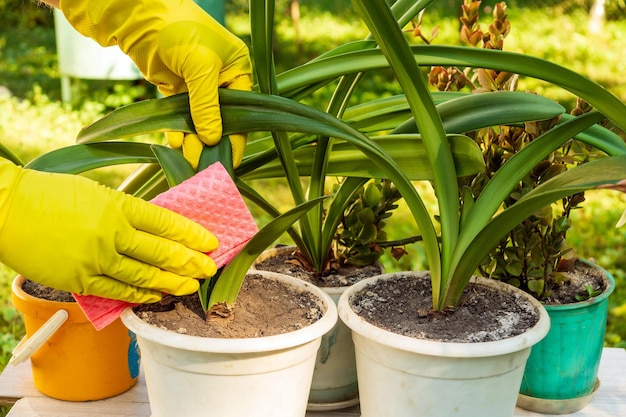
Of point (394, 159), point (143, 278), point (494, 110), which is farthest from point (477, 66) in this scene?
point (143, 278)

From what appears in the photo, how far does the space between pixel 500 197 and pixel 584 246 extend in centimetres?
166

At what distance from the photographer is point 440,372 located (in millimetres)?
1075

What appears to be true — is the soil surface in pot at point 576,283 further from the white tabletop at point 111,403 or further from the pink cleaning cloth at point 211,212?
the pink cleaning cloth at point 211,212

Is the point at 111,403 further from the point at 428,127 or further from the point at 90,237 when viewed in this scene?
the point at 428,127

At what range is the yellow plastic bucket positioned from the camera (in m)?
1.36

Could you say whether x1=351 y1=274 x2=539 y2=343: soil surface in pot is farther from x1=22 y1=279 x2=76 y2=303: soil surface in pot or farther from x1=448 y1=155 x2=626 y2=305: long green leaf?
x1=22 y1=279 x2=76 y2=303: soil surface in pot

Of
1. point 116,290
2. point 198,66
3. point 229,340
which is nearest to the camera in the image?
point 229,340

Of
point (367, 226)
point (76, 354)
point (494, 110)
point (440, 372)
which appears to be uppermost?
point (494, 110)

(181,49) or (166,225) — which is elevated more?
(181,49)

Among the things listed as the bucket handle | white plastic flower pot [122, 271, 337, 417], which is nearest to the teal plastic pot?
white plastic flower pot [122, 271, 337, 417]

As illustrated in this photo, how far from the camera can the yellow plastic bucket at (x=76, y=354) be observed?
4.47 feet

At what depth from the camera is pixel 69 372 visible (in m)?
1.39

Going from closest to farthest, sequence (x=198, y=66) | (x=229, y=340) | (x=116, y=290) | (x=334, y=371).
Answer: (x=229, y=340) → (x=116, y=290) → (x=198, y=66) → (x=334, y=371)

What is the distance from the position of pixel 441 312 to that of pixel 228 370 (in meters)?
0.36
